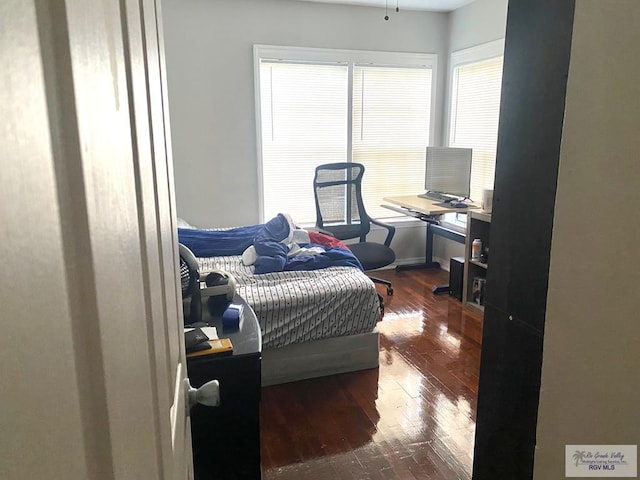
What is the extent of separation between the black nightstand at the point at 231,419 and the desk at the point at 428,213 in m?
2.83

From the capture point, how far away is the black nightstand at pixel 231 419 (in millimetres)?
1472

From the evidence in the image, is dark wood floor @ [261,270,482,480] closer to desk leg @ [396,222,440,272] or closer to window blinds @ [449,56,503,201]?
desk leg @ [396,222,440,272]

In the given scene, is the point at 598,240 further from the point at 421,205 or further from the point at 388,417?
the point at 421,205

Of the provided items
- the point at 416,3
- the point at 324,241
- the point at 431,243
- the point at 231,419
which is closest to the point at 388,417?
the point at 231,419

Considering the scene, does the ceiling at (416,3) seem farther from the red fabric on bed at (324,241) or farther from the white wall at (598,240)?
the white wall at (598,240)

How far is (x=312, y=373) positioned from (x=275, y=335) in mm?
390

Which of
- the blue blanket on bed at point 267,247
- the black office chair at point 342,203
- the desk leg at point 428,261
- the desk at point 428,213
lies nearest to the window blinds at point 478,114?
the desk at point 428,213

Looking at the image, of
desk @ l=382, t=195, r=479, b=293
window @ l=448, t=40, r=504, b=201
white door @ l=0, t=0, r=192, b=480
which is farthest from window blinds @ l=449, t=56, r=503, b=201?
white door @ l=0, t=0, r=192, b=480

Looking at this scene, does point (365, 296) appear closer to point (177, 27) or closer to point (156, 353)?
point (156, 353)

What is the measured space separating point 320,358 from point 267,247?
0.83m

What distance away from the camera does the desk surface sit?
4.04 metres

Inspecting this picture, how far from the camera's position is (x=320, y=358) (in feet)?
9.26

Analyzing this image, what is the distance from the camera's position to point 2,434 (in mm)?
237

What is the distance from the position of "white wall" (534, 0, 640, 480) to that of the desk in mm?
3037
